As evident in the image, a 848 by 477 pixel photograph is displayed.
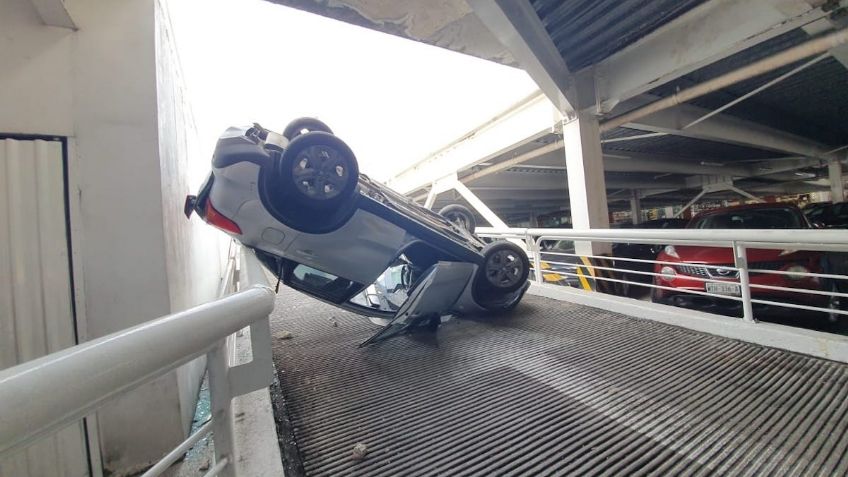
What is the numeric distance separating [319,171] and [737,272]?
439 cm

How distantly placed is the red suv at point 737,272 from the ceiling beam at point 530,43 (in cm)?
263

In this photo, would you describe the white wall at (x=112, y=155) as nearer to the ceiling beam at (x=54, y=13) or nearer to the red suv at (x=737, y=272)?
the ceiling beam at (x=54, y=13)

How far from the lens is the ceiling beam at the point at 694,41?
122 inches

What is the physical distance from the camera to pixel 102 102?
1.57 metres

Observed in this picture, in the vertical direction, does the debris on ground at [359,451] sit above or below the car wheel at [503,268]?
below

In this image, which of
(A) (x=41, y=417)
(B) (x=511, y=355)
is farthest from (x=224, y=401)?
(B) (x=511, y=355)

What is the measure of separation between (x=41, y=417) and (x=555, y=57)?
209 inches

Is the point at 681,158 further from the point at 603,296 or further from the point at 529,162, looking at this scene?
the point at 603,296

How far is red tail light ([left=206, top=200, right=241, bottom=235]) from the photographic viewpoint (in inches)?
81.2

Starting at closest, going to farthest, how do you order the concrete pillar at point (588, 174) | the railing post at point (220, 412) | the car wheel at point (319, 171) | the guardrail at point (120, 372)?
the guardrail at point (120, 372) → the railing post at point (220, 412) → the car wheel at point (319, 171) → the concrete pillar at point (588, 174)

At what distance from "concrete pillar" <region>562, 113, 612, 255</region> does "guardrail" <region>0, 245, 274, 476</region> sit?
5.08m

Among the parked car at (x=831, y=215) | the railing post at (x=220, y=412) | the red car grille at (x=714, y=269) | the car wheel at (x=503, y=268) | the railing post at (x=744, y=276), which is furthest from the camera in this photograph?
the parked car at (x=831, y=215)

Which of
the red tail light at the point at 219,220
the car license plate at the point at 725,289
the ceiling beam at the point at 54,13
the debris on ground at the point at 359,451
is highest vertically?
the ceiling beam at the point at 54,13

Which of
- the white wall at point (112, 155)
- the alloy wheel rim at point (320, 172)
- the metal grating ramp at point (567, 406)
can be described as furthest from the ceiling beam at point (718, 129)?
the white wall at point (112, 155)
